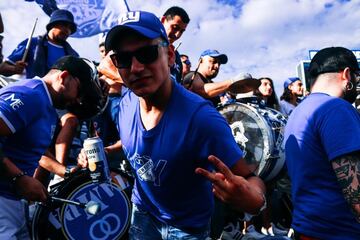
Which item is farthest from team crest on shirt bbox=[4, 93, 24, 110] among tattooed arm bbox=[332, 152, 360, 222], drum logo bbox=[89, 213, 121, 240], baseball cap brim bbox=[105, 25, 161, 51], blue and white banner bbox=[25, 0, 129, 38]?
blue and white banner bbox=[25, 0, 129, 38]

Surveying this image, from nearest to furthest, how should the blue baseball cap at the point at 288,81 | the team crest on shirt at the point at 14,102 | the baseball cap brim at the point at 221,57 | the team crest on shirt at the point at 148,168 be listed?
the team crest on shirt at the point at 148,168, the team crest on shirt at the point at 14,102, the baseball cap brim at the point at 221,57, the blue baseball cap at the point at 288,81

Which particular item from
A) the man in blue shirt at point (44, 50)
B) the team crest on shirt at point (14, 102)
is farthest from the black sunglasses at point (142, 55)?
the man in blue shirt at point (44, 50)

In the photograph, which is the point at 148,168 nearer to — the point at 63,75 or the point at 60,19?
the point at 63,75

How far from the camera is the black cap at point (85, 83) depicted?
3.44 metres

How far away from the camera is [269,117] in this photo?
6.10 m

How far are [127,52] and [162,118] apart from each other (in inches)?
16.1

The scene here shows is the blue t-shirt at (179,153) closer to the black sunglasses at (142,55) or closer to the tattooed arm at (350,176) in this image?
the black sunglasses at (142,55)

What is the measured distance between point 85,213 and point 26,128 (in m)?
1.18

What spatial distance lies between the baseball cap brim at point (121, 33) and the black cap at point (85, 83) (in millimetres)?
1198

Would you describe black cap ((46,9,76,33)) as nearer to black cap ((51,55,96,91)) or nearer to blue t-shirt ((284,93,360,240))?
black cap ((51,55,96,91))

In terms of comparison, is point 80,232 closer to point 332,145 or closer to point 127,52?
point 127,52

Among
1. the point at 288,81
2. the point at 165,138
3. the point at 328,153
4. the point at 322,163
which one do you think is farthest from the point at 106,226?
the point at 288,81

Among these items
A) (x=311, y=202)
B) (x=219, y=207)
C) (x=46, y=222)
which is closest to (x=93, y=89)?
(x=46, y=222)

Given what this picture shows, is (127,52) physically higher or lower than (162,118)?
higher
